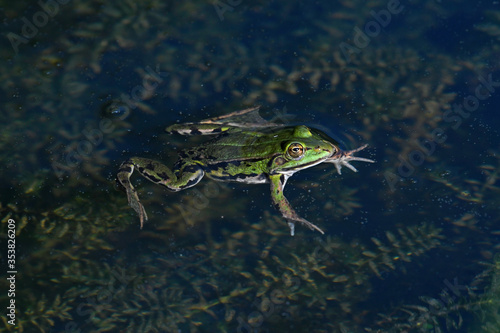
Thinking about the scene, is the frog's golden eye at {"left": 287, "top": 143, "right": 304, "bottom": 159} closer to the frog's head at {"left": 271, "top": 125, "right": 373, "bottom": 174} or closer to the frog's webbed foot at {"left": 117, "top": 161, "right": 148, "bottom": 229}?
the frog's head at {"left": 271, "top": 125, "right": 373, "bottom": 174}

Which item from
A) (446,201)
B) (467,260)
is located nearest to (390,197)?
(446,201)

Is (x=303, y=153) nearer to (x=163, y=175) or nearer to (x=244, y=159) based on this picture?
(x=244, y=159)

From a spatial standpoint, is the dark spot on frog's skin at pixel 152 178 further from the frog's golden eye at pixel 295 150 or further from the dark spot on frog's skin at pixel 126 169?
the frog's golden eye at pixel 295 150

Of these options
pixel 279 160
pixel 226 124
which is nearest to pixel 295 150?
pixel 279 160

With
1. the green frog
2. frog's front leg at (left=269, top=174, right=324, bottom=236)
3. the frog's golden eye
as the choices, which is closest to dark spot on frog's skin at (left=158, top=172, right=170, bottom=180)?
the green frog

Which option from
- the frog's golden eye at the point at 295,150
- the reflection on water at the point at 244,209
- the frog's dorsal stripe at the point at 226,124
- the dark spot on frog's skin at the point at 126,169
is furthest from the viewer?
the reflection on water at the point at 244,209

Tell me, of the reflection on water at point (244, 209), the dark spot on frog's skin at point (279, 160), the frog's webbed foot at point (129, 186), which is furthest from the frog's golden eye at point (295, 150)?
the frog's webbed foot at point (129, 186)

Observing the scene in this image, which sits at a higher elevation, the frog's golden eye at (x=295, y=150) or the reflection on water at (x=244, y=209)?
the frog's golden eye at (x=295, y=150)
